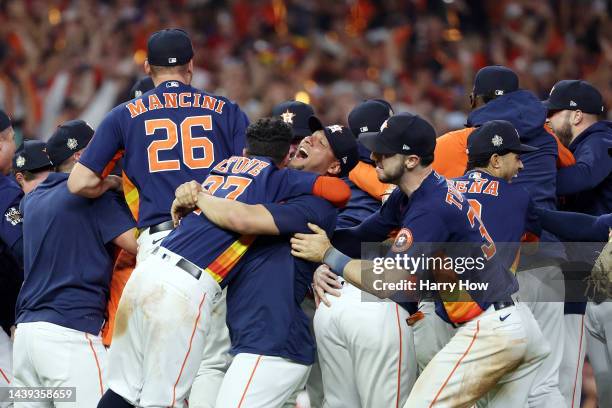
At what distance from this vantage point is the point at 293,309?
562 centimetres

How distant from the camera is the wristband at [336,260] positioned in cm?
552

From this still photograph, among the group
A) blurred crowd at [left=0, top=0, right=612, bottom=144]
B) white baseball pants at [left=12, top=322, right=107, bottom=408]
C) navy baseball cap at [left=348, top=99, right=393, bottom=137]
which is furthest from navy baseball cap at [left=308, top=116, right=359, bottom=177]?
blurred crowd at [left=0, top=0, right=612, bottom=144]

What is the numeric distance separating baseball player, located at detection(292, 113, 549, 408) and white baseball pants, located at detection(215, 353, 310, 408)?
0.61 meters

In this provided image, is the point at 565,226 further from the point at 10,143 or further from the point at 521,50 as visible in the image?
the point at 521,50

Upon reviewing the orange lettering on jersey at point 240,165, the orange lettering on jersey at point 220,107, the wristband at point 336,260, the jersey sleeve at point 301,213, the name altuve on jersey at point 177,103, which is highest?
the name altuve on jersey at point 177,103

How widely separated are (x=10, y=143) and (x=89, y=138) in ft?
2.53

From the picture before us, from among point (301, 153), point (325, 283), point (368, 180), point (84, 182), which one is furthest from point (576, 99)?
point (84, 182)

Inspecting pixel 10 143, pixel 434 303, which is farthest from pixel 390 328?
pixel 10 143

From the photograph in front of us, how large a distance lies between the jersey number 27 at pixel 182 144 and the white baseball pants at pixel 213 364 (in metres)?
0.87

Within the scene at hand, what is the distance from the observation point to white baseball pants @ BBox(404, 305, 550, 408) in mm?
5340

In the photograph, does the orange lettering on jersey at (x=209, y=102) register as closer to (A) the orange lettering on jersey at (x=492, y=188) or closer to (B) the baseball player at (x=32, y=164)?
(B) the baseball player at (x=32, y=164)

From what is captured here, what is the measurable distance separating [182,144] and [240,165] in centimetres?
53

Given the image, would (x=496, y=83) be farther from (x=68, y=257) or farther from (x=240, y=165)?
(x=68, y=257)

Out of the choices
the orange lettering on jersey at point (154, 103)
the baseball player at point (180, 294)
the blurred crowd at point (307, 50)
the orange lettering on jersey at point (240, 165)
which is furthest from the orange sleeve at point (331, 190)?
the blurred crowd at point (307, 50)
